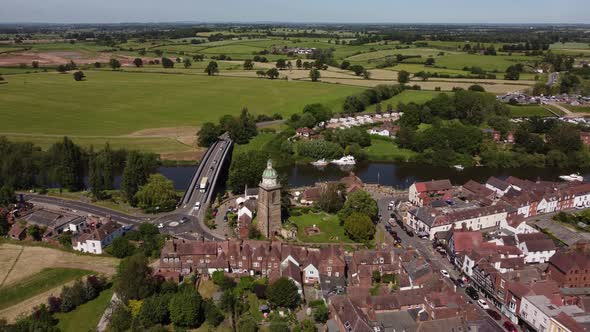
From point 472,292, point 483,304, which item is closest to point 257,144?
point 472,292

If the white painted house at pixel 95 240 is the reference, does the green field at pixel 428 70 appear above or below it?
above

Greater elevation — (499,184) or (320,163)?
(499,184)

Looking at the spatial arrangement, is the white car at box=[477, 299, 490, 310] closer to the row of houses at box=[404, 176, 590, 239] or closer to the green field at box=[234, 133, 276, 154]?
the row of houses at box=[404, 176, 590, 239]

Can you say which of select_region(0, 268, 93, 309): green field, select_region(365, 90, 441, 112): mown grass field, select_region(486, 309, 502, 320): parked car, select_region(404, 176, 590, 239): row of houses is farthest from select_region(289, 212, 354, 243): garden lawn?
select_region(365, 90, 441, 112): mown grass field

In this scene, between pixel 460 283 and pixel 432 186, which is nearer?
pixel 460 283

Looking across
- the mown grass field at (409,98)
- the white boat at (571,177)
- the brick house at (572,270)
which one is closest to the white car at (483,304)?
the brick house at (572,270)

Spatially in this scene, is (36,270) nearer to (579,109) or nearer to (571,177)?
(571,177)

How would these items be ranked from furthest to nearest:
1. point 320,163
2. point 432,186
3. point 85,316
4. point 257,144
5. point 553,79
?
point 553,79, point 257,144, point 320,163, point 432,186, point 85,316

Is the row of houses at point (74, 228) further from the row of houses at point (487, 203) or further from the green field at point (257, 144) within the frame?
the green field at point (257, 144)
